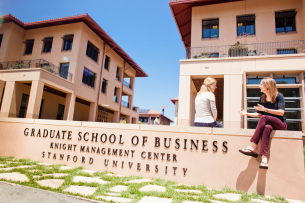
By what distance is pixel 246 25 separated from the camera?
16.3 m

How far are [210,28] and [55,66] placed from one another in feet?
46.6

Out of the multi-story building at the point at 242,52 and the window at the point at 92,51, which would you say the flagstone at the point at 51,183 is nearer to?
the multi-story building at the point at 242,52

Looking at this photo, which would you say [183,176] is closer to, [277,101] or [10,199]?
[277,101]

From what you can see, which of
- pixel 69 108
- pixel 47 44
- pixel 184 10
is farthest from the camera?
pixel 47 44

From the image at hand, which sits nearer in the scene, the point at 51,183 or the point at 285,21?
the point at 51,183

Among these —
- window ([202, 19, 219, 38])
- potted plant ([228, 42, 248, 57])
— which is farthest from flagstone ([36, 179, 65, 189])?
window ([202, 19, 219, 38])

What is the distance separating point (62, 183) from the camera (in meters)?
4.11

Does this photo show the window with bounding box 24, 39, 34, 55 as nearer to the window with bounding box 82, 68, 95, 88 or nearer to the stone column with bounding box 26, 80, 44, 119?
the window with bounding box 82, 68, 95, 88

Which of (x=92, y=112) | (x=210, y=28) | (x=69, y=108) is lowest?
(x=69, y=108)

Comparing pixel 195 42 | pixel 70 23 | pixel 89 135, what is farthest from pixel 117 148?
pixel 70 23

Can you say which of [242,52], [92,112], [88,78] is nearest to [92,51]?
[88,78]

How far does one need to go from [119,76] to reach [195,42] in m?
14.1

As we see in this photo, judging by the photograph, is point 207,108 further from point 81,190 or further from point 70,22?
point 70,22

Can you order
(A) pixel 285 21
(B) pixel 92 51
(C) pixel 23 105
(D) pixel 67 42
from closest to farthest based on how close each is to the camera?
1. (A) pixel 285 21
2. (C) pixel 23 105
3. (D) pixel 67 42
4. (B) pixel 92 51
